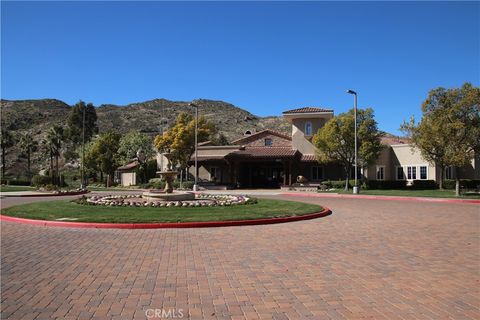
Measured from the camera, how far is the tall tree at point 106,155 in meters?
61.4

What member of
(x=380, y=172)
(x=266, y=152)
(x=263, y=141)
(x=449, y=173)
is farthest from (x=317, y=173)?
(x=449, y=173)

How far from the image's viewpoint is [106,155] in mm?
61406

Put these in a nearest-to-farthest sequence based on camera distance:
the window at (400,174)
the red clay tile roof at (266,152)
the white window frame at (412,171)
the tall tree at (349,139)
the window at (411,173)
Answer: the tall tree at (349,139) → the white window frame at (412,171) → the window at (411,173) → the window at (400,174) → the red clay tile roof at (266,152)

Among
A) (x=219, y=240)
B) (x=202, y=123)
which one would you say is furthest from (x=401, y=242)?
(x=202, y=123)

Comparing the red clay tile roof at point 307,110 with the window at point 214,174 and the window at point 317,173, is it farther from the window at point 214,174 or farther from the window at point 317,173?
the window at point 214,174

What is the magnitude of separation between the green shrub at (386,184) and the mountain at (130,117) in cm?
6756

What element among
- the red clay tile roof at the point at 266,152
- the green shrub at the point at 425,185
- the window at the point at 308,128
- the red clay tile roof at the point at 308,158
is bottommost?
the green shrub at the point at 425,185

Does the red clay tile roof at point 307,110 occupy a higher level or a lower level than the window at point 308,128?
higher

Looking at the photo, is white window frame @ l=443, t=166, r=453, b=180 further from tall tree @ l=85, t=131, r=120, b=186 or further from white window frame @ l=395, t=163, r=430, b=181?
tall tree @ l=85, t=131, r=120, b=186

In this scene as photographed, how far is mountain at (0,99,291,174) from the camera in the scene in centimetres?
11969

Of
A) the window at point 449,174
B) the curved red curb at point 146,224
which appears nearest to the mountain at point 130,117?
the window at point 449,174

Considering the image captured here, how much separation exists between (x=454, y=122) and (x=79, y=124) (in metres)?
97.1

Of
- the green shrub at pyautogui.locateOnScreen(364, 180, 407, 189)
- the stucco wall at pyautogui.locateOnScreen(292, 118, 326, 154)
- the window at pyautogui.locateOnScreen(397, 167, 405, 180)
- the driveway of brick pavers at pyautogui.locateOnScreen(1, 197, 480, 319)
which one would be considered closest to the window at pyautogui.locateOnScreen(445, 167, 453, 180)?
the window at pyautogui.locateOnScreen(397, 167, 405, 180)

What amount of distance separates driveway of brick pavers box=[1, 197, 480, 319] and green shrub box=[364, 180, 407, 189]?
101 feet
